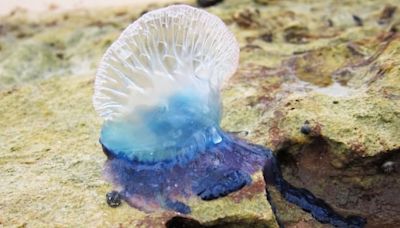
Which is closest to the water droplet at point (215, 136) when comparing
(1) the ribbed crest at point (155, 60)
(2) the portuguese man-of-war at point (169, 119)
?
(2) the portuguese man-of-war at point (169, 119)

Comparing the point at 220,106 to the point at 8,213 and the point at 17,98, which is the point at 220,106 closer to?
the point at 8,213

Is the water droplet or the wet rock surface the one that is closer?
the wet rock surface

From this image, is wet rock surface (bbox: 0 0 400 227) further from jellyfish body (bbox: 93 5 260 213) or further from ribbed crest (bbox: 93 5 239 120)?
ribbed crest (bbox: 93 5 239 120)

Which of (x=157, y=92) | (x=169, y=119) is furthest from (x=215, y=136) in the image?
(x=157, y=92)

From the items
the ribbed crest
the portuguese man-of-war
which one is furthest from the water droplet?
the ribbed crest

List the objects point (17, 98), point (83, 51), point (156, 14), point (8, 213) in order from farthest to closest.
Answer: point (83, 51)
point (17, 98)
point (156, 14)
point (8, 213)

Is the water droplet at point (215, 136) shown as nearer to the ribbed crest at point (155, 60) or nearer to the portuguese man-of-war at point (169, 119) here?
the portuguese man-of-war at point (169, 119)

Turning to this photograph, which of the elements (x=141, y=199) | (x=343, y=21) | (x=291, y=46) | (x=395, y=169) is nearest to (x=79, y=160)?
(x=141, y=199)
